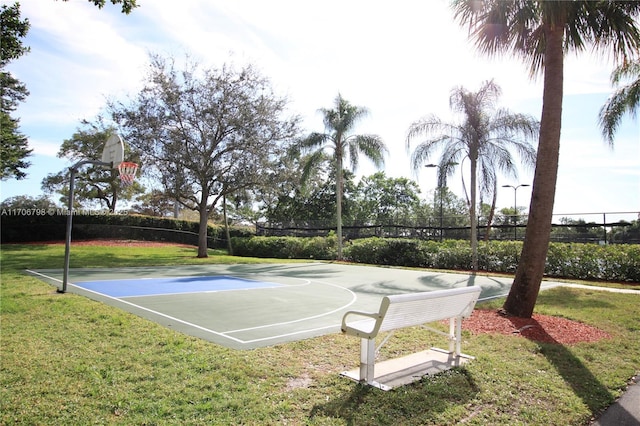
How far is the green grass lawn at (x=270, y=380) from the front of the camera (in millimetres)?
3344

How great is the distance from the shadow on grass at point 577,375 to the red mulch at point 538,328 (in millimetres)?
191

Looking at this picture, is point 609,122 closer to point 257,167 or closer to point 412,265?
point 412,265

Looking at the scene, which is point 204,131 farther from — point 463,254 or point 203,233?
point 463,254

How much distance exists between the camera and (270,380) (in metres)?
4.09

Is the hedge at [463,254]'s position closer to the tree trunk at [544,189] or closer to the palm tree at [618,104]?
the palm tree at [618,104]

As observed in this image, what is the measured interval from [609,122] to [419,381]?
15.7m

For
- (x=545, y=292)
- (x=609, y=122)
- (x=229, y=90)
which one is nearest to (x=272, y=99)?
(x=229, y=90)

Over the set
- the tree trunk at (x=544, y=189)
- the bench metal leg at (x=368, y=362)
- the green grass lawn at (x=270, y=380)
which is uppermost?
the tree trunk at (x=544, y=189)

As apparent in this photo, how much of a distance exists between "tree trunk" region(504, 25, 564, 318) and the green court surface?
2.83 metres

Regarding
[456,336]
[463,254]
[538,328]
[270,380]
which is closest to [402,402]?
[270,380]

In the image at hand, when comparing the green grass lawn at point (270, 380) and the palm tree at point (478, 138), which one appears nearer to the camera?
the green grass lawn at point (270, 380)

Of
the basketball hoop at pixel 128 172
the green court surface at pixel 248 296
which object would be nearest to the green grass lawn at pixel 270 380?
the green court surface at pixel 248 296

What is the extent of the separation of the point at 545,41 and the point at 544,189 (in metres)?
3.26

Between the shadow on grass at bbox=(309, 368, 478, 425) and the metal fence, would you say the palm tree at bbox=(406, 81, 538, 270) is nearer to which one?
the metal fence
